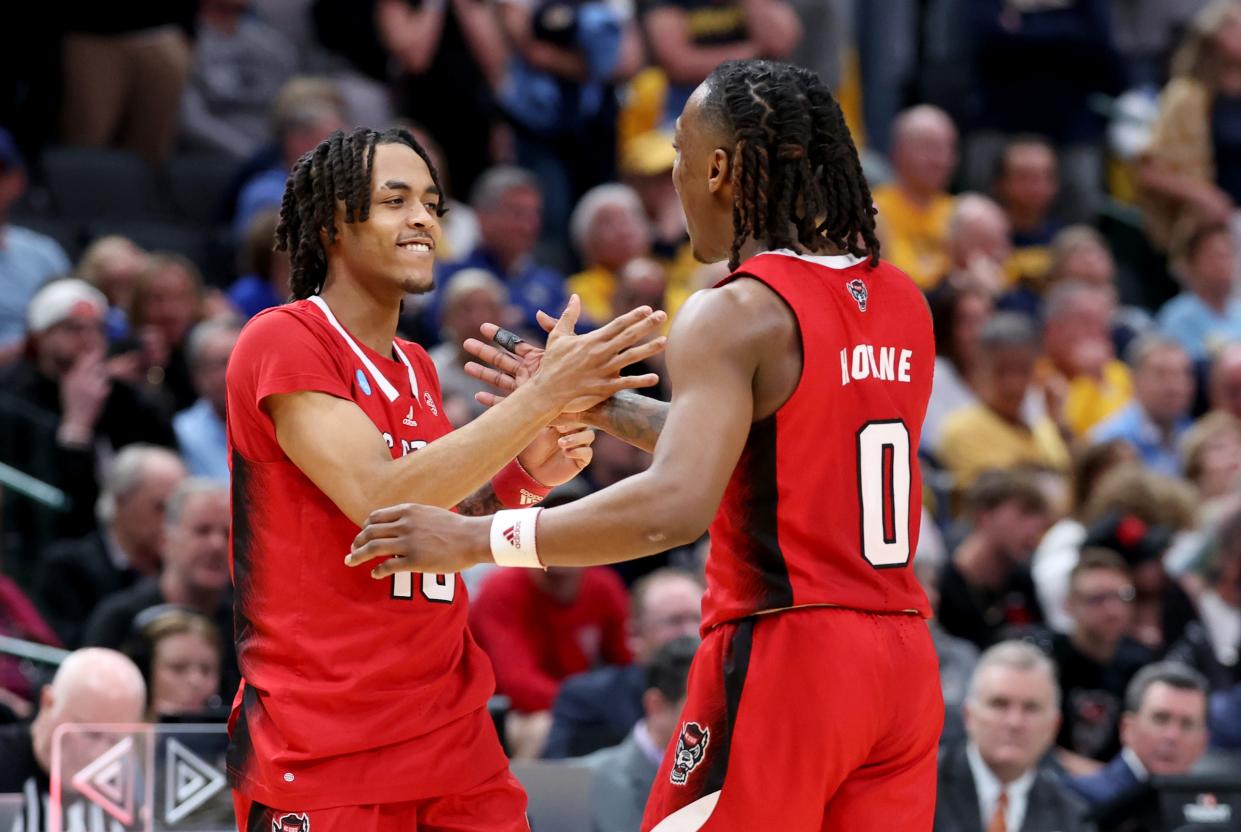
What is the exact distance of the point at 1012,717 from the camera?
284 inches

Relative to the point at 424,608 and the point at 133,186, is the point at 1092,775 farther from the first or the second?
the point at 133,186

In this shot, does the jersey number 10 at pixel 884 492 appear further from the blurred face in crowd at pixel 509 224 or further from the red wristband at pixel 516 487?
the blurred face in crowd at pixel 509 224

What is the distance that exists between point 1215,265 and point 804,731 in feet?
30.4

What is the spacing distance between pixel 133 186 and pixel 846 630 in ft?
26.5

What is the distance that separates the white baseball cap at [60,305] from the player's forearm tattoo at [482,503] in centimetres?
454

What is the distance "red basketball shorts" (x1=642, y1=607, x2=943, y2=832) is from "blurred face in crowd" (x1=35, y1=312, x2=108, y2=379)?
17.9 feet

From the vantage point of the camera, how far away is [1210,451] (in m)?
10.4

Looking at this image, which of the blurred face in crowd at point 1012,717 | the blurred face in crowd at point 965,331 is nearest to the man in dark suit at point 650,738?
the blurred face in crowd at point 1012,717

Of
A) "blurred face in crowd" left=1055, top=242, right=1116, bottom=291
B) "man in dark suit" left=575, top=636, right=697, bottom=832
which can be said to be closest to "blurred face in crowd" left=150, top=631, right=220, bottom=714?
"man in dark suit" left=575, top=636, right=697, bottom=832

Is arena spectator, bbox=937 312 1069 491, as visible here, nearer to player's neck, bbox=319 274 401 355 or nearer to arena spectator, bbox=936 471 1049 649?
arena spectator, bbox=936 471 1049 649

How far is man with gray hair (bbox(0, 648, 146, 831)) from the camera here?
19.9ft

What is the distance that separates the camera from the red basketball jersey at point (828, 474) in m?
4.05

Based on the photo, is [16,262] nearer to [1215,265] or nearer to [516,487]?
[516,487]

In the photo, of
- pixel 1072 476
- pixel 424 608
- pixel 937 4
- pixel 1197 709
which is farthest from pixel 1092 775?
pixel 937 4
